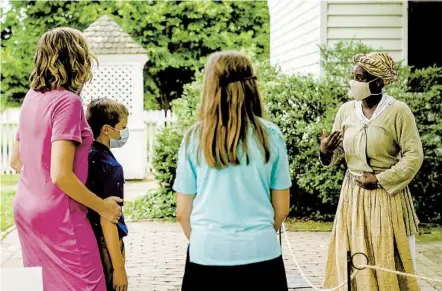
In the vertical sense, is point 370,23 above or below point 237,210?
above

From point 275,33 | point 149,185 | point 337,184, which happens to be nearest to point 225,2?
point 275,33

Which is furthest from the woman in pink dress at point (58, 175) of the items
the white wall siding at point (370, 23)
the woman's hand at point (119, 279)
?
the white wall siding at point (370, 23)

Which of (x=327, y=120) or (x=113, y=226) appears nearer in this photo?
(x=113, y=226)

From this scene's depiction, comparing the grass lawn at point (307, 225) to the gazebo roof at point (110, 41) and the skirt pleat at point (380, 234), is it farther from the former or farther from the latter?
the gazebo roof at point (110, 41)

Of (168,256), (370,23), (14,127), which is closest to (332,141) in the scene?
(168,256)

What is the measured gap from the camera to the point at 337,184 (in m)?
8.85

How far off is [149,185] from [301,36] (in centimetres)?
414

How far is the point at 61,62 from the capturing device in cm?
310

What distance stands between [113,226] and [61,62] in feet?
2.50

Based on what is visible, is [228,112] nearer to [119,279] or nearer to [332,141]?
[119,279]

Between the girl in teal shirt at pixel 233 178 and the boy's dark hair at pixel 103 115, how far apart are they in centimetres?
65

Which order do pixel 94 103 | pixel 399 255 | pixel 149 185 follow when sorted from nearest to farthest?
pixel 94 103
pixel 399 255
pixel 149 185

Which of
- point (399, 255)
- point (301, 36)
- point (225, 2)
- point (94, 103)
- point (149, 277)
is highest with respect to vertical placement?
point (225, 2)

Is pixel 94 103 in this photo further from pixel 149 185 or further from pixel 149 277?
pixel 149 185
